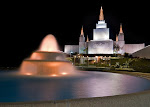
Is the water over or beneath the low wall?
beneath

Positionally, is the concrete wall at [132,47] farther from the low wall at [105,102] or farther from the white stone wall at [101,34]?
the low wall at [105,102]

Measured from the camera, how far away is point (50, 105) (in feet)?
9.33

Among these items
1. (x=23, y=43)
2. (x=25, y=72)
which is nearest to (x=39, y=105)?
(x=25, y=72)

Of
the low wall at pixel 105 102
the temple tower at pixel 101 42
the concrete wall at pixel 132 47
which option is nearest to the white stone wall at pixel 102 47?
the temple tower at pixel 101 42

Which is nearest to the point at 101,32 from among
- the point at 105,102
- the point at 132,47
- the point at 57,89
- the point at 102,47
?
the point at 102,47

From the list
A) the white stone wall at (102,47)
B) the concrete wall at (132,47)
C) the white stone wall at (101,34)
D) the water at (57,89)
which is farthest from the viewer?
the concrete wall at (132,47)

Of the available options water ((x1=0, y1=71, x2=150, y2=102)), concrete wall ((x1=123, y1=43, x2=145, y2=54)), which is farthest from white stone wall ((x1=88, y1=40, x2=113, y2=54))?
water ((x1=0, y1=71, x2=150, y2=102))

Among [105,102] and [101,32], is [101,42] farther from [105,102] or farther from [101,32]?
[105,102]

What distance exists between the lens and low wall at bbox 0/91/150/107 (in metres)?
2.82

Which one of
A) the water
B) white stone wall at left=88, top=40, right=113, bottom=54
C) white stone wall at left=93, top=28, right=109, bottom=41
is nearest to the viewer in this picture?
the water

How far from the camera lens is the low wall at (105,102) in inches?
111

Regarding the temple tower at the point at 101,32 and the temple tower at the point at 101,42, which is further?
the temple tower at the point at 101,32

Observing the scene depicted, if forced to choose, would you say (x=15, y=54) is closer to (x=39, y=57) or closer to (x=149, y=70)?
(x=39, y=57)

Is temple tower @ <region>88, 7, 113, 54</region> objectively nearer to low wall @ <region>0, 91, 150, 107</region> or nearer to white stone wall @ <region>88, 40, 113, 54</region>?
white stone wall @ <region>88, 40, 113, 54</region>
